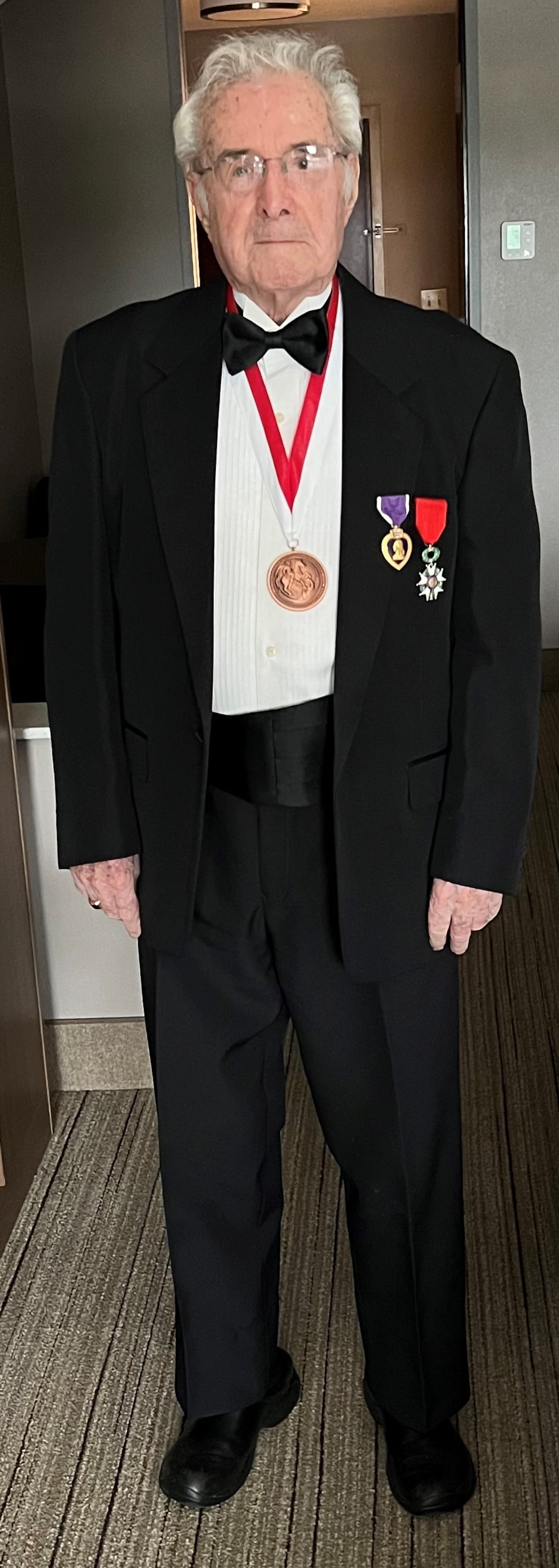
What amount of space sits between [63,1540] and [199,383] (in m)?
1.32

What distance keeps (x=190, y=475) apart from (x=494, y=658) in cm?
35

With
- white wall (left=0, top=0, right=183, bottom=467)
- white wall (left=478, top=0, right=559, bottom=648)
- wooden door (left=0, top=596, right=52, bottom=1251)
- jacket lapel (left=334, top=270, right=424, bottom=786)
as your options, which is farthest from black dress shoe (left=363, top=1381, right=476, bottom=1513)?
white wall (left=0, top=0, right=183, bottom=467)

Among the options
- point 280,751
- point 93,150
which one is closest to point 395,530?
point 280,751

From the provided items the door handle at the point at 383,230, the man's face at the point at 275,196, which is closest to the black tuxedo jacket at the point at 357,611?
the man's face at the point at 275,196

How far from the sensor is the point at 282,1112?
1.74m

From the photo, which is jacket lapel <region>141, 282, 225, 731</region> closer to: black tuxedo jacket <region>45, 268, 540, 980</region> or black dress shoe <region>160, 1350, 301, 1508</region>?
black tuxedo jacket <region>45, 268, 540, 980</region>

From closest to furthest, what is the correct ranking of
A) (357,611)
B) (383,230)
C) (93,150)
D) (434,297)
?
(357,611), (93,150), (383,230), (434,297)

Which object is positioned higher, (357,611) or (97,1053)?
(357,611)

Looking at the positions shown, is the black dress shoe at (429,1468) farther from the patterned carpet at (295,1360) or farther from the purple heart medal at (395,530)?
the purple heart medal at (395,530)

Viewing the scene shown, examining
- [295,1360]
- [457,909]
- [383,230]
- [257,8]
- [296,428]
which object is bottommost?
[295,1360]

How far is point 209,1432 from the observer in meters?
1.74

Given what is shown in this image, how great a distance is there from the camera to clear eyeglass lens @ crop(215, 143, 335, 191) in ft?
4.20

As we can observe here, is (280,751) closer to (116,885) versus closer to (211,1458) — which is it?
(116,885)

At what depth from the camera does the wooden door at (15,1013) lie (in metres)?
2.25
